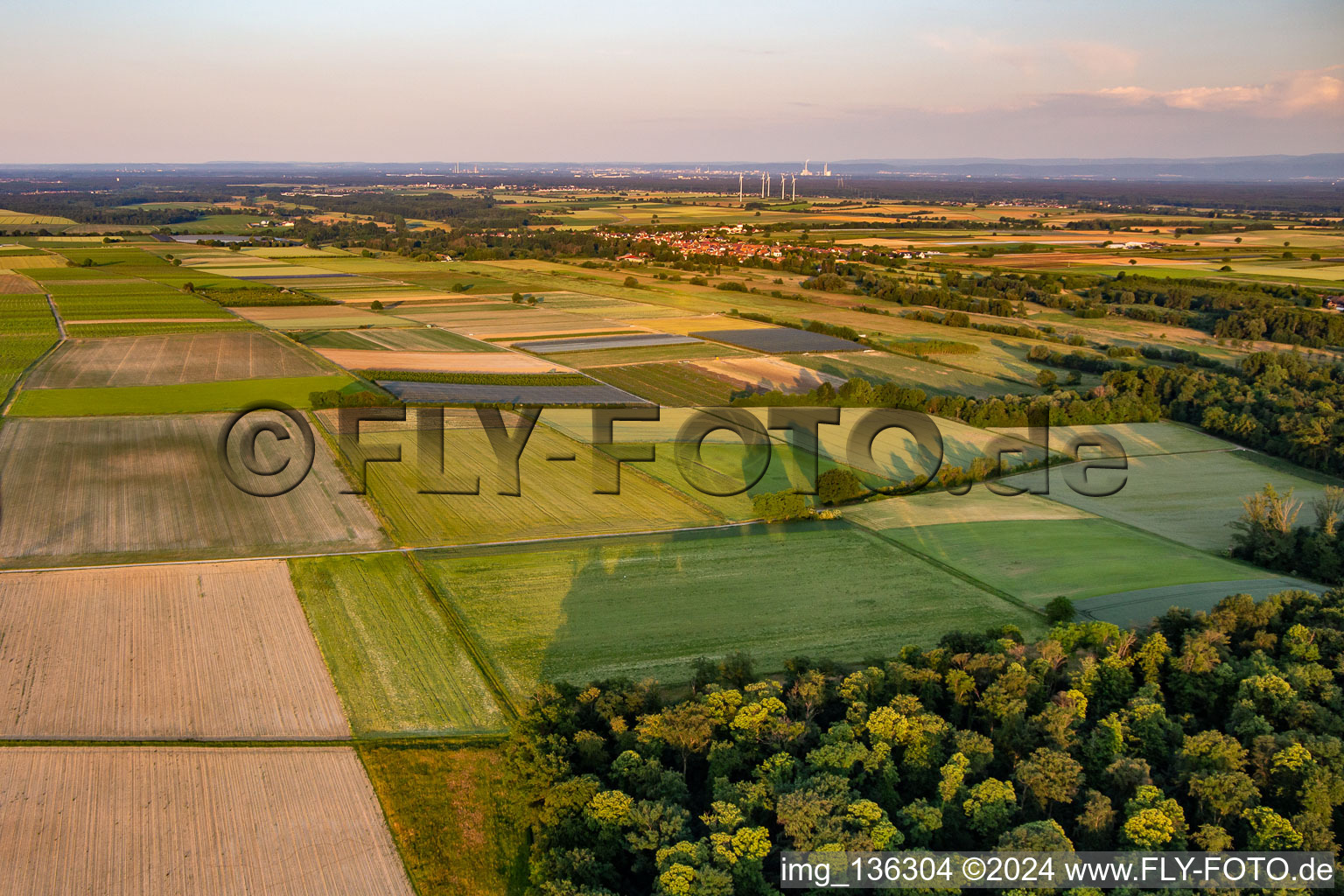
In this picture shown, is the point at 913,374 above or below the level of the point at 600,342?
below

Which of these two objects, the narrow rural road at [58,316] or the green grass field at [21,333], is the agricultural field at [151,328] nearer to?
the narrow rural road at [58,316]

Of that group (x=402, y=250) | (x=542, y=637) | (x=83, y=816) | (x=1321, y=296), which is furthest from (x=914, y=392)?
(x=402, y=250)

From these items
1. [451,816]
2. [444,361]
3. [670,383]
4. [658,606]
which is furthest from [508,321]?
[451,816]

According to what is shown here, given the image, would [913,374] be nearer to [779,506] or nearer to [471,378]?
[779,506]

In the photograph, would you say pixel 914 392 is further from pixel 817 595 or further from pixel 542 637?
pixel 542 637

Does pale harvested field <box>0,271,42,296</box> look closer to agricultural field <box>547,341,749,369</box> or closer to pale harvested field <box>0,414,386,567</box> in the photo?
pale harvested field <box>0,414,386,567</box>

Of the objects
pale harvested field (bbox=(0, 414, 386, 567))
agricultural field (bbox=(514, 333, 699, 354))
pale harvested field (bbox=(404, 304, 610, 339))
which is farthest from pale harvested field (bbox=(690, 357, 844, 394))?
pale harvested field (bbox=(0, 414, 386, 567))
